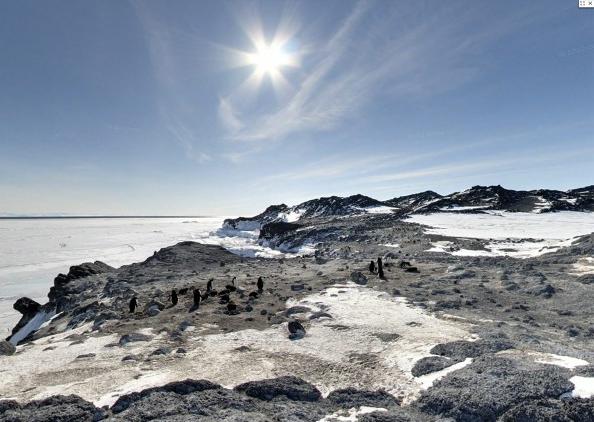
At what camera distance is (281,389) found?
9055 mm

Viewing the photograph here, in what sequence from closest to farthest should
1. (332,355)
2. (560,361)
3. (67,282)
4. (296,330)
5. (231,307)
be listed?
(560,361)
(332,355)
(296,330)
(231,307)
(67,282)

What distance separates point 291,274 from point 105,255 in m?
63.1

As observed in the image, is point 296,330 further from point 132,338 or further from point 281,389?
point 132,338

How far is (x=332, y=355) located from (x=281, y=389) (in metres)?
2.80

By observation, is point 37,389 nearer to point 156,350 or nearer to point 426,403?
point 156,350

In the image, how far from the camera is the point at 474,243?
135ft

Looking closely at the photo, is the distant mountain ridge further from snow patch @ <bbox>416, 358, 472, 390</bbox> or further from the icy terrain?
snow patch @ <bbox>416, 358, 472, 390</bbox>

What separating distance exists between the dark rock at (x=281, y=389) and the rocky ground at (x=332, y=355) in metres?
0.03

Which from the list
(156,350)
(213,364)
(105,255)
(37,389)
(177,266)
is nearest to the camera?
(37,389)

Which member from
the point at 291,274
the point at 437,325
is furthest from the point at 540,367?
the point at 291,274

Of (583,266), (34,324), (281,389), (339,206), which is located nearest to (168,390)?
(281,389)

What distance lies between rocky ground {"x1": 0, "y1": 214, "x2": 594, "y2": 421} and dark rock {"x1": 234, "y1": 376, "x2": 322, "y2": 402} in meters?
0.03

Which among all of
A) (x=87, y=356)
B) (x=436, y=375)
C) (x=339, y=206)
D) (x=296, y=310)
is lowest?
(x=436, y=375)

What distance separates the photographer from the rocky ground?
8.09 meters
